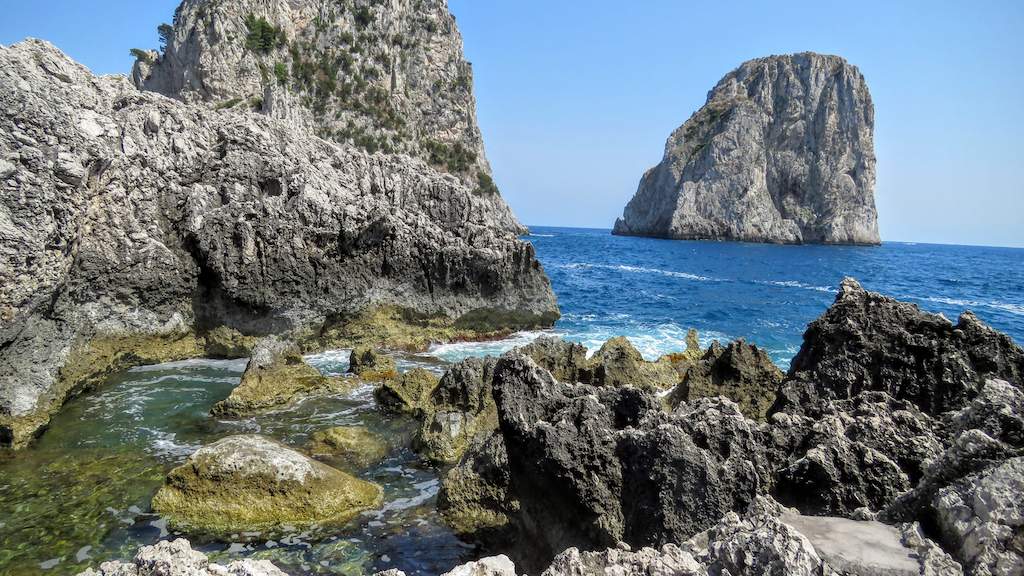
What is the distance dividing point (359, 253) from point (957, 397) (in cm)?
1747

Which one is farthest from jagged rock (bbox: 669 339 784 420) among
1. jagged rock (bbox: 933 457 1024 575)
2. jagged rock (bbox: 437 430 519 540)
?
jagged rock (bbox: 933 457 1024 575)

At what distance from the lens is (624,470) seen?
5938 millimetres

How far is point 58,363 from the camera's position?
42.8 ft

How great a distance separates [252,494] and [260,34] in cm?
7925

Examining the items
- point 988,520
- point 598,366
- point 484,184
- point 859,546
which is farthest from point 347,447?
point 484,184

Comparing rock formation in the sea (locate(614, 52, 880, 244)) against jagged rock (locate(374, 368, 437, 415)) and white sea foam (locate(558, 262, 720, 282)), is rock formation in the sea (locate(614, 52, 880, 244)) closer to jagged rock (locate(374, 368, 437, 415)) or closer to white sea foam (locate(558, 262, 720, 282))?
white sea foam (locate(558, 262, 720, 282))

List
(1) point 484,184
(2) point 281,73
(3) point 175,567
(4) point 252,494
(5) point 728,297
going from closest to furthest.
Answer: (3) point 175,567
(4) point 252,494
(5) point 728,297
(2) point 281,73
(1) point 484,184

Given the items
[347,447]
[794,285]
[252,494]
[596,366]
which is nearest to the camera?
[252,494]

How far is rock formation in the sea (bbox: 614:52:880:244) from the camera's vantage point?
116188 mm

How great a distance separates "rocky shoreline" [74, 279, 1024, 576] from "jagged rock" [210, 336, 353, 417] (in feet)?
13.4

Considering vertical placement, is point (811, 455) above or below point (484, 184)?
below

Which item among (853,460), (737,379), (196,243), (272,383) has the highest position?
(196,243)

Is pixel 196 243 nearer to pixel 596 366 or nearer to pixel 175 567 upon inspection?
pixel 596 366

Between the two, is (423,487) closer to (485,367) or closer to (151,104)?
(485,367)
